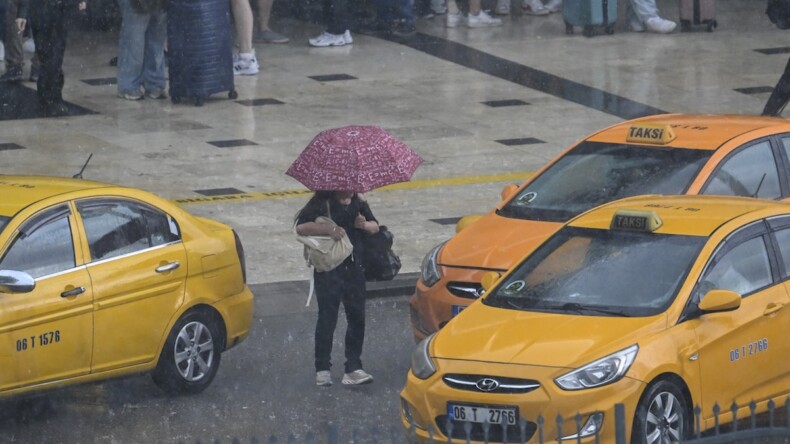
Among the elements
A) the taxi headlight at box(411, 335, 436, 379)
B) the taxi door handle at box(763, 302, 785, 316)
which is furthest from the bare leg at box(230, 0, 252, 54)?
the taxi door handle at box(763, 302, 785, 316)

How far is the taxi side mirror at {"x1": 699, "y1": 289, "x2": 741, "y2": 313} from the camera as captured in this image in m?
8.34

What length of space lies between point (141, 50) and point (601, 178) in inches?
387

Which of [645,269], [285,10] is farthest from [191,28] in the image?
[645,269]

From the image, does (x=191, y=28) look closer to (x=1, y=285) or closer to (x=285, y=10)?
(x=285, y=10)

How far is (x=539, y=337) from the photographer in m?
8.44

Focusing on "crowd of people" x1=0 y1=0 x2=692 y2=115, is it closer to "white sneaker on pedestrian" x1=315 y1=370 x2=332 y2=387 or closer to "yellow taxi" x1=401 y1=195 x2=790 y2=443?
"white sneaker on pedestrian" x1=315 y1=370 x2=332 y2=387

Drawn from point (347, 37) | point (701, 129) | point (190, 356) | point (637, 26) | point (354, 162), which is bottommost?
point (637, 26)

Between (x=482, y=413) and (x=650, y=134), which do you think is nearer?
(x=482, y=413)

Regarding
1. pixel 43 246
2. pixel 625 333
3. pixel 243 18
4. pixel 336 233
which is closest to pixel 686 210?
pixel 625 333

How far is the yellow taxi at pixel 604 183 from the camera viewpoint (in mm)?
10641

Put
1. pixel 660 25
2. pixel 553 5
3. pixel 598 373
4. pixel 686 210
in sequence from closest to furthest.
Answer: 1. pixel 598 373
2. pixel 686 210
3. pixel 660 25
4. pixel 553 5

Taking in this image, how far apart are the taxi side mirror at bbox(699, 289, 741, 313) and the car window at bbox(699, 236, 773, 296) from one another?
0.28 metres

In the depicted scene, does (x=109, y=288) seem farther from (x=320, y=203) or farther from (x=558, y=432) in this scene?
(x=558, y=432)

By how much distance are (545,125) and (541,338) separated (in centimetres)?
1109
